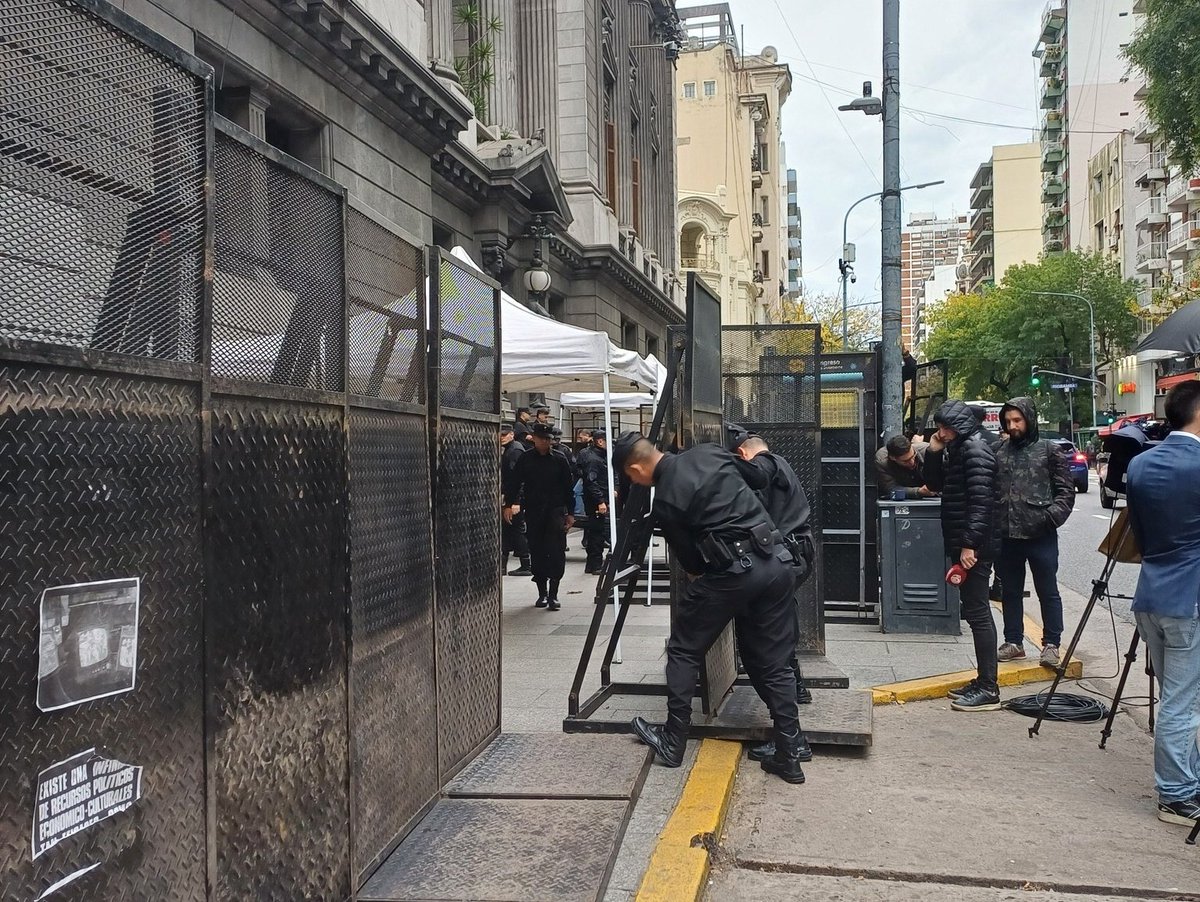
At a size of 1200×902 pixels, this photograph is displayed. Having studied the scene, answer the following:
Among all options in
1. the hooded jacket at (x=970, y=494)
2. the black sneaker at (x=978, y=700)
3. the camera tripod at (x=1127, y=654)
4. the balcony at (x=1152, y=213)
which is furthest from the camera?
the balcony at (x=1152, y=213)

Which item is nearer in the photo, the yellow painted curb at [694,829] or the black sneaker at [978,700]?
the yellow painted curb at [694,829]

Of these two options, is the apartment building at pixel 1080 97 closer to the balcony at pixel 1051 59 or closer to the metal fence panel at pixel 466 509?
the balcony at pixel 1051 59

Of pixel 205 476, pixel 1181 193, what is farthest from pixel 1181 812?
pixel 1181 193

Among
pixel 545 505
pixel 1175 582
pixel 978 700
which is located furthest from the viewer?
pixel 545 505

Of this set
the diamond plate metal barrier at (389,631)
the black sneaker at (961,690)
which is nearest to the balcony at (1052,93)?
the black sneaker at (961,690)

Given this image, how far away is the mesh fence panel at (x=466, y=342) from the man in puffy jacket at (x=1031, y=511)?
4275mm

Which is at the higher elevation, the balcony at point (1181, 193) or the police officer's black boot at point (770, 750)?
the balcony at point (1181, 193)

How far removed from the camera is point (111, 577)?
2471 mm

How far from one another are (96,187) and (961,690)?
20.5 feet

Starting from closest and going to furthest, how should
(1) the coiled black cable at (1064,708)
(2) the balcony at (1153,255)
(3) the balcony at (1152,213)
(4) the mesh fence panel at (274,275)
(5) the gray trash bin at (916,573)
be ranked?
1. (4) the mesh fence panel at (274,275)
2. (1) the coiled black cable at (1064,708)
3. (5) the gray trash bin at (916,573)
4. (3) the balcony at (1152,213)
5. (2) the balcony at (1153,255)

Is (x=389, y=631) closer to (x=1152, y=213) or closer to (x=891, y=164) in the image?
(x=891, y=164)

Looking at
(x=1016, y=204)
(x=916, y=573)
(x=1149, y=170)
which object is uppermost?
(x=1016, y=204)

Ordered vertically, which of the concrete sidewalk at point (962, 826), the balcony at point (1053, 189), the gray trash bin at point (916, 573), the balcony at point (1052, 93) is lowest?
the concrete sidewalk at point (962, 826)

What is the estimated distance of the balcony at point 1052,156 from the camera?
90.4 metres
